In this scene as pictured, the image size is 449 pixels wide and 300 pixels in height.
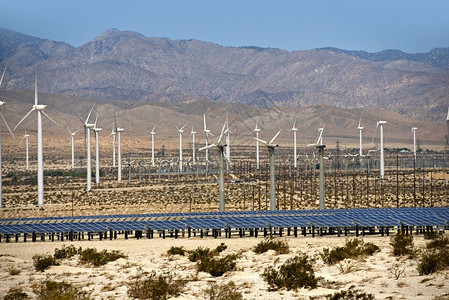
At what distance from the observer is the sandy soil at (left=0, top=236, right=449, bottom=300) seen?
85.7 ft

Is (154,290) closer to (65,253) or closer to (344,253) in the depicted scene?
(344,253)

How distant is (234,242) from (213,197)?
5004cm

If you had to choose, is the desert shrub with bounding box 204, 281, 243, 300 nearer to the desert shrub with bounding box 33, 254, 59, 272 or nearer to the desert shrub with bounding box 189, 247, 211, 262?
the desert shrub with bounding box 189, 247, 211, 262

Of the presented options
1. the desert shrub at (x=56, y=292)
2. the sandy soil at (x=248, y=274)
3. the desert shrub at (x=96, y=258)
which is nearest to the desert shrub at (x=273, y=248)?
the sandy soil at (x=248, y=274)

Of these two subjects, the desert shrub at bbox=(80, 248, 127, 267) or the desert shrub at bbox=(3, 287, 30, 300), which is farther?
the desert shrub at bbox=(80, 248, 127, 267)

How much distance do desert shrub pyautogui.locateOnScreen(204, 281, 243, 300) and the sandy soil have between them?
1.35 ft

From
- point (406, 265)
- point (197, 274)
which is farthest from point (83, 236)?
point (406, 265)

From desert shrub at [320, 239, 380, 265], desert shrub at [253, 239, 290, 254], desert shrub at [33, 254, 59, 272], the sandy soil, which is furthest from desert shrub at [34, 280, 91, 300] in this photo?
desert shrub at [253, 239, 290, 254]

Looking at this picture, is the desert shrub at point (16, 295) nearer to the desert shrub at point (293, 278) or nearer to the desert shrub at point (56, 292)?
the desert shrub at point (56, 292)

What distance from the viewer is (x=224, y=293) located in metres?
25.6

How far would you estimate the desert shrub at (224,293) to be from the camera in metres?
24.6

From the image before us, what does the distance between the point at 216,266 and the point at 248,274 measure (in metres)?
1.40

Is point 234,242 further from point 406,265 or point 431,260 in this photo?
point 431,260

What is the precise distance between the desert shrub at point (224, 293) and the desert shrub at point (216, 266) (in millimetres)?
2873
